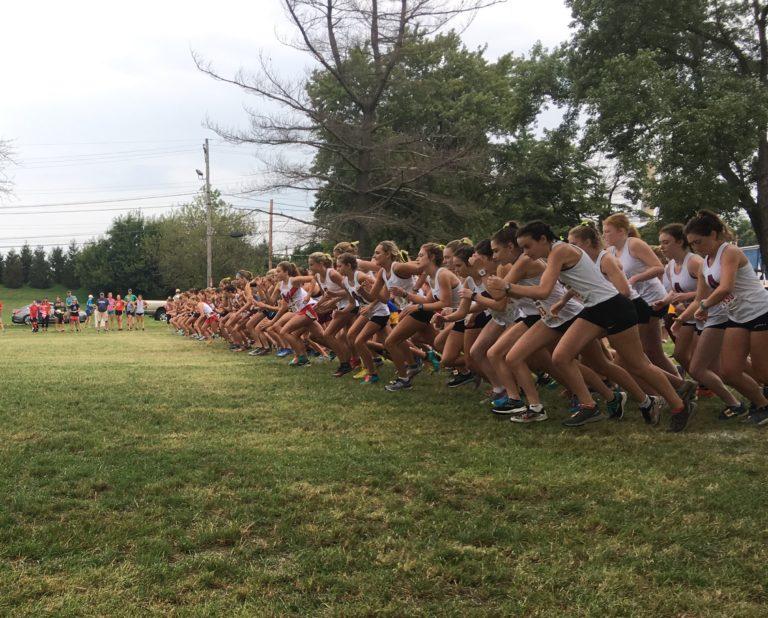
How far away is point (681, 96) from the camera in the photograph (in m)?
22.4

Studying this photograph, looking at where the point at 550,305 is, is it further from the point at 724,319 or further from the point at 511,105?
the point at 511,105

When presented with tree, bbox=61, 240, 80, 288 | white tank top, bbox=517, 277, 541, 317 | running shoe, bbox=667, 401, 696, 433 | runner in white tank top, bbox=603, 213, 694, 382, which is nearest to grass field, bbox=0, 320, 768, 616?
running shoe, bbox=667, 401, 696, 433

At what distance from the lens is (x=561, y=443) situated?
5555 millimetres

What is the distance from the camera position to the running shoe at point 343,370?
34.0ft

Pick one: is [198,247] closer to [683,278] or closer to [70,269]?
[70,269]

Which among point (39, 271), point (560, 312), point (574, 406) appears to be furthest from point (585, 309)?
point (39, 271)

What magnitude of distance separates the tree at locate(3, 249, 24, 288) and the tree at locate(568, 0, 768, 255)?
262ft

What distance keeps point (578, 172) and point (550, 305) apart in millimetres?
26430

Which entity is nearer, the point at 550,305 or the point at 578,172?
the point at 550,305

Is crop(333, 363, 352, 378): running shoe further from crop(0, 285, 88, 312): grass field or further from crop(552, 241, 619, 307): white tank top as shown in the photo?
crop(0, 285, 88, 312): grass field

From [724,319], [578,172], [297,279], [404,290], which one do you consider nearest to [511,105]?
[578,172]

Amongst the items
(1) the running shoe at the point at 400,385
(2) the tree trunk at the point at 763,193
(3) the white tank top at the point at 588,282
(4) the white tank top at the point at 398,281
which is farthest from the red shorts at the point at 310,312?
(2) the tree trunk at the point at 763,193

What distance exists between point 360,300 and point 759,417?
5766mm

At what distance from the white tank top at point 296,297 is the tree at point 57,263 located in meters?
83.9
